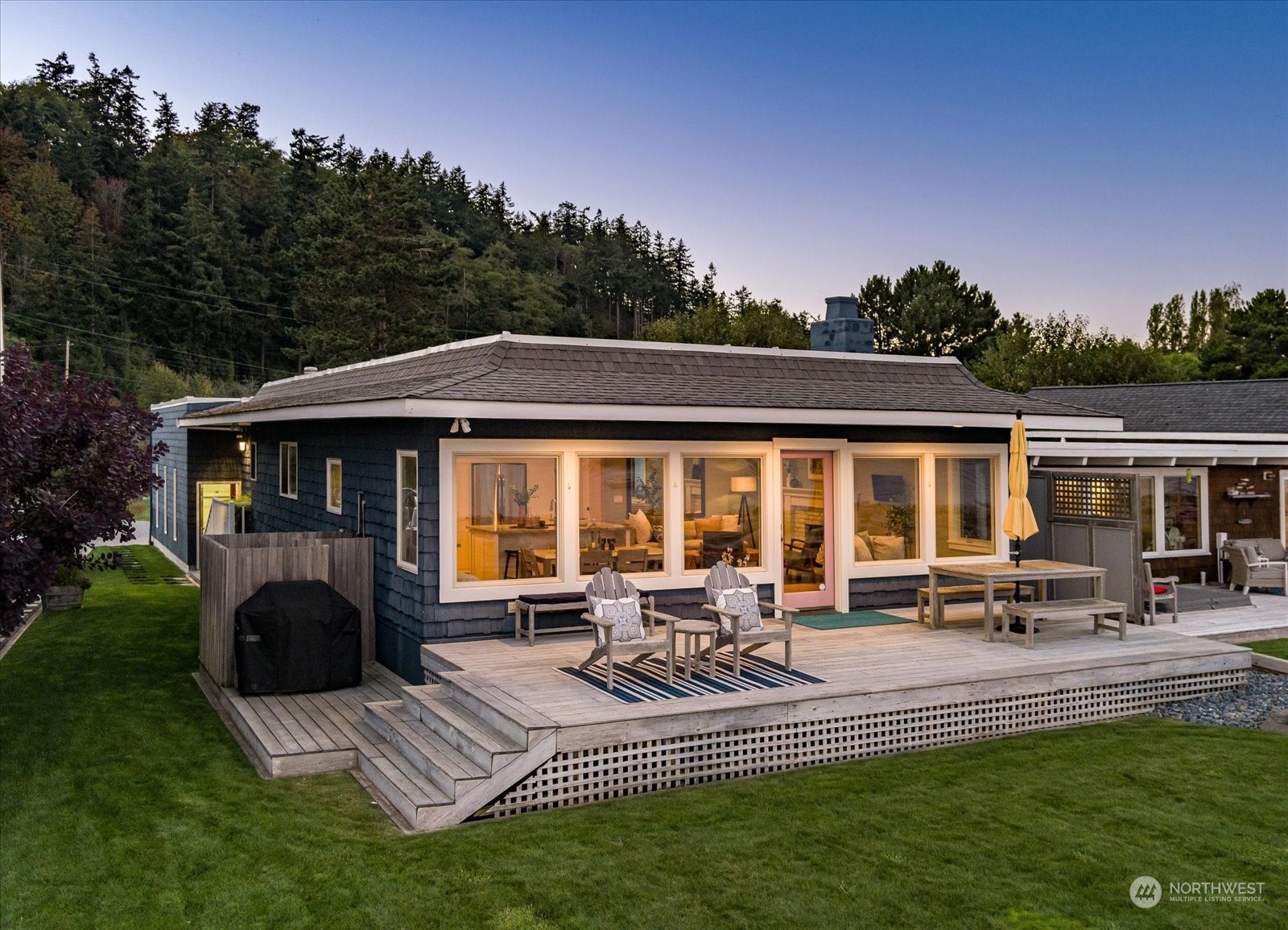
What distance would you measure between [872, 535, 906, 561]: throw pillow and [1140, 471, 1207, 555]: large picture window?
16.1 feet

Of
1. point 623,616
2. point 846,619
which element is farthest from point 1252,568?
point 623,616

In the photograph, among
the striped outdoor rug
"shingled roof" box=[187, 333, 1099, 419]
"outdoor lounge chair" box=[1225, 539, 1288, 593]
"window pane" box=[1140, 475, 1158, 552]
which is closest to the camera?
the striped outdoor rug

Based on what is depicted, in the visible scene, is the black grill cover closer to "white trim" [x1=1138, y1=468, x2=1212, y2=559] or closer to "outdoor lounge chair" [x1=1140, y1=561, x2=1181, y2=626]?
A: "outdoor lounge chair" [x1=1140, y1=561, x2=1181, y2=626]

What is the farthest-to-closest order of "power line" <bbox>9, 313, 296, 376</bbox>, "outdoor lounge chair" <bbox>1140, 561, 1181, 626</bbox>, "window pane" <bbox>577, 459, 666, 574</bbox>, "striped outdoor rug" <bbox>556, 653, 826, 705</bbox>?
"power line" <bbox>9, 313, 296, 376</bbox> < "outdoor lounge chair" <bbox>1140, 561, 1181, 626</bbox> < "window pane" <bbox>577, 459, 666, 574</bbox> < "striped outdoor rug" <bbox>556, 653, 826, 705</bbox>

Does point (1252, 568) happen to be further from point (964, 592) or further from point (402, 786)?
point (402, 786)

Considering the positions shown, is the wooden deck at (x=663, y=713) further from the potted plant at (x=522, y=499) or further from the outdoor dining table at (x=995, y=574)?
the potted plant at (x=522, y=499)

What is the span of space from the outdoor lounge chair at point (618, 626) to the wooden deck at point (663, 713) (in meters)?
0.31

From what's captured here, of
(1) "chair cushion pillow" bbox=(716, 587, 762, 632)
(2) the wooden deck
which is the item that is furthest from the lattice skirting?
(1) "chair cushion pillow" bbox=(716, 587, 762, 632)

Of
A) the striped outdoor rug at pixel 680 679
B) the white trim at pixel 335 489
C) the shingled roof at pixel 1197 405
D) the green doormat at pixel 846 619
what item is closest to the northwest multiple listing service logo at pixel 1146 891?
the striped outdoor rug at pixel 680 679

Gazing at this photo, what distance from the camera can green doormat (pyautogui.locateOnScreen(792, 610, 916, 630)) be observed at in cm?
974

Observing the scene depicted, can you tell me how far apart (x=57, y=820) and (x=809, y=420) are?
657 centimetres

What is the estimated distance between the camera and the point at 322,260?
4353 centimetres

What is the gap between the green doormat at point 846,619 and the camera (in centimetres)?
974

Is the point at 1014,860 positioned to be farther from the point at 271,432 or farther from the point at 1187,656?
the point at 271,432
